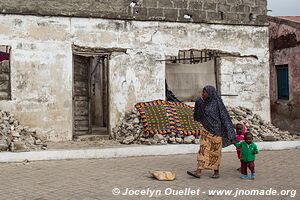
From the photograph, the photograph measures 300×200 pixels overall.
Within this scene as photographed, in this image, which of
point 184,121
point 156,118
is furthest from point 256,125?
point 156,118

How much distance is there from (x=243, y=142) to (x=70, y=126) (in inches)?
202

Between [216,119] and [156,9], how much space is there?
5519mm

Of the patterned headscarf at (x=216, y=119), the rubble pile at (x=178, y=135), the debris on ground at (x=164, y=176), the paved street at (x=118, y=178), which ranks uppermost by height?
the patterned headscarf at (x=216, y=119)

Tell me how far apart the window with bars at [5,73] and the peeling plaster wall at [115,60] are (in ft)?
0.55

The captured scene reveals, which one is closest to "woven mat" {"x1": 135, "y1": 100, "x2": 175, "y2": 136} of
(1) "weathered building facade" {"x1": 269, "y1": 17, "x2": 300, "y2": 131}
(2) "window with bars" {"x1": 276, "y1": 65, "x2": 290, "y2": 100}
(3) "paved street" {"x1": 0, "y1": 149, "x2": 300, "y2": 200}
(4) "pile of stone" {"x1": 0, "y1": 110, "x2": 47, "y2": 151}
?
(3) "paved street" {"x1": 0, "y1": 149, "x2": 300, "y2": 200}

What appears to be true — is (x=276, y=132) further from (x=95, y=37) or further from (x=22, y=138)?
(x=22, y=138)

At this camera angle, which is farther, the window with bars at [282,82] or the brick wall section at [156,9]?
the window with bars at [282,82]

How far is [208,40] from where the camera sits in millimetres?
11109

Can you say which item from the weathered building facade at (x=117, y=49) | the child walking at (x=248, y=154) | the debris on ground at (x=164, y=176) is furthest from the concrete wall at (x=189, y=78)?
the debris on ground at (x=164, y=176)

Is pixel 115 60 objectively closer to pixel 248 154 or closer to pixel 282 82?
pixel 248 154

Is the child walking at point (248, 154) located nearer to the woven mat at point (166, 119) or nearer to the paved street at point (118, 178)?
the paved street at point (118, 178)

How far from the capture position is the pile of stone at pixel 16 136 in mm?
7801

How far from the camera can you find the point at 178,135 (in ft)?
30.7

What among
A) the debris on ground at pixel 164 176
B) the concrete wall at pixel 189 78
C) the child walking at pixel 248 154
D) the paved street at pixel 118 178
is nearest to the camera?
the paved street at pixel 118 178
